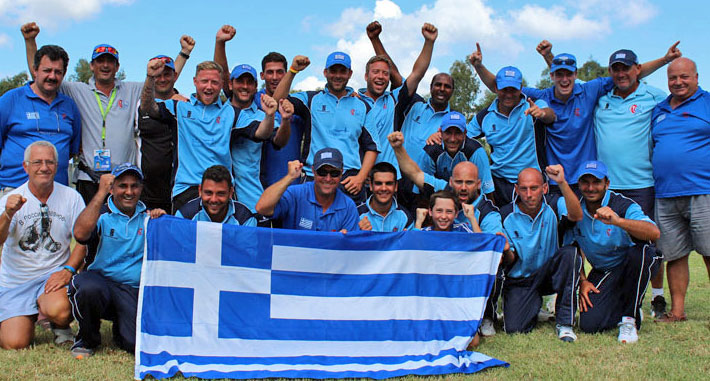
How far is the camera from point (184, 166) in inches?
253

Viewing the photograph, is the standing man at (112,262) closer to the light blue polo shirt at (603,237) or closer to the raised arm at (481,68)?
the light blue polo shirt at (603,237)

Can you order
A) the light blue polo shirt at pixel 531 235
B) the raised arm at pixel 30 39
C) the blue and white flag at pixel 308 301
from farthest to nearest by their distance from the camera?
the raised arm at pixel 30 39 < the light blue polo shirt at pixel 531 235 < the blue and white flag at pixel 308 301

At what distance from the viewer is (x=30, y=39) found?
7.13 metres

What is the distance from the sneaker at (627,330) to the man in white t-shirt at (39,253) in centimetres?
546

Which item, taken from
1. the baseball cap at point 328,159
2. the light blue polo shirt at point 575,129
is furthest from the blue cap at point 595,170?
the baseball cap at point 328,159

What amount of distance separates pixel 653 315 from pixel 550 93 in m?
3.05

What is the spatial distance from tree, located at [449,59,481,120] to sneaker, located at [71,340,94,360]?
41.4 m

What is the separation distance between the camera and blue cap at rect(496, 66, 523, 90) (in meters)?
7.30

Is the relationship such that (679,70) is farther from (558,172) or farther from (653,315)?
(653,315)

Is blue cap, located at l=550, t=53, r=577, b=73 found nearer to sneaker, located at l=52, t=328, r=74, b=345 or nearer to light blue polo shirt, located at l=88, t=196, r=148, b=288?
light blue polo shirt, located at l=88, t=196, r=148, b=288

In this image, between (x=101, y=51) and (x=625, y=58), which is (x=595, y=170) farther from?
(x=101, y=51)

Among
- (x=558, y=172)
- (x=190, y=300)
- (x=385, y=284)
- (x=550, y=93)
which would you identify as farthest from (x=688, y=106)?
(x=190, y=300)

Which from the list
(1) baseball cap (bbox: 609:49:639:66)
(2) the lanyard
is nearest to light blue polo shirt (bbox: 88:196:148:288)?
(2) the lanyard

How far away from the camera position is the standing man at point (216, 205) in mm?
5701
